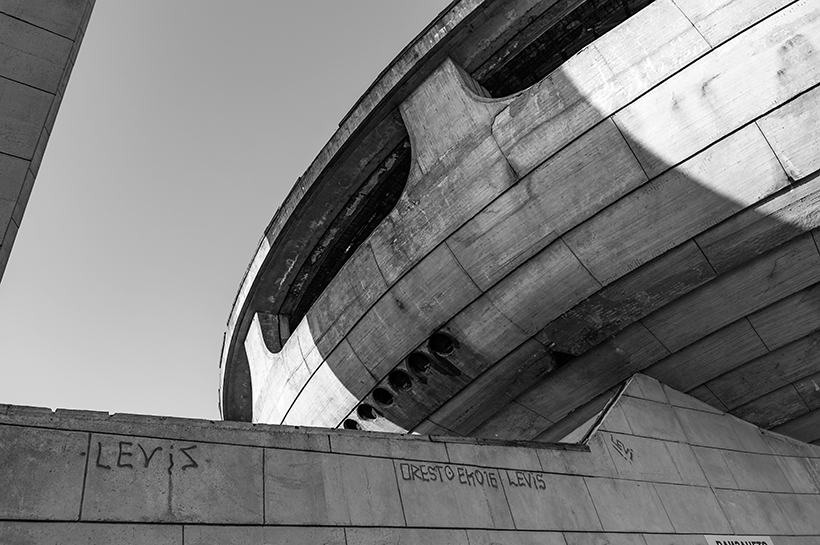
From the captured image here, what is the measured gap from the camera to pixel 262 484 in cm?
492

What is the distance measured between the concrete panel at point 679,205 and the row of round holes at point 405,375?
309cm

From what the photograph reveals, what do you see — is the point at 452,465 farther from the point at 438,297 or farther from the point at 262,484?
the point at 438,297

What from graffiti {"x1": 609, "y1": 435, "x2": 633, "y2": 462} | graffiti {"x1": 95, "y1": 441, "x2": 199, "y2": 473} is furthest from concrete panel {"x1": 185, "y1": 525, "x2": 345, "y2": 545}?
graffiti {"x1": 609, "y1": 435, "x2": 633, "y2": 462}

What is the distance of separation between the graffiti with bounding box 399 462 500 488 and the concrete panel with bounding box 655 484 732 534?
3.02 m

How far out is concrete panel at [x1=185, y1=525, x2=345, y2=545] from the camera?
4422mm

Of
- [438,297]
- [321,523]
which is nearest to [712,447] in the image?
[438,297]

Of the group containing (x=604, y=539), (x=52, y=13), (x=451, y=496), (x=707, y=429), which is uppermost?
(x=52, y=13)

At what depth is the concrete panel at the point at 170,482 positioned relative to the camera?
4297 mm

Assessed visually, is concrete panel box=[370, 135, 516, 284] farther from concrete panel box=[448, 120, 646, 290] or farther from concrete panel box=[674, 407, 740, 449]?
concrete panel box=[674, 407, 740, 449]

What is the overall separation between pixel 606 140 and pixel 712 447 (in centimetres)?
582

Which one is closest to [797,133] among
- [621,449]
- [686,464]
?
[621,449]

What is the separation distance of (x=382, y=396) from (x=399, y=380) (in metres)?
0.67

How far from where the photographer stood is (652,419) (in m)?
8.93

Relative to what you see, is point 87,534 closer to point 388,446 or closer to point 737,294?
point 388,446
